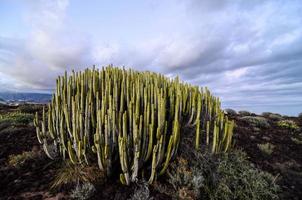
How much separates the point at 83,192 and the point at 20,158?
2283 mm

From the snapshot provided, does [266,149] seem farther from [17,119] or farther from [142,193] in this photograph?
[17,119]

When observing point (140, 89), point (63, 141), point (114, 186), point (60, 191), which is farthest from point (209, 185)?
point (63, 141)

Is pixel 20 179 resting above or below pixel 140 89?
below

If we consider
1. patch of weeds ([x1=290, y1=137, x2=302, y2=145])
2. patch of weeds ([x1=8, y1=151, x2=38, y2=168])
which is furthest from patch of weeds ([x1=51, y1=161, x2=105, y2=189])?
patch of weeds ([x1=290, y1=137, x2=302, y2=145])

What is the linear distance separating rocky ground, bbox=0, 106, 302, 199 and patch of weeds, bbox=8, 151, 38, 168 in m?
0.02

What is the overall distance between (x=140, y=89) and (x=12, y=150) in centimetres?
376

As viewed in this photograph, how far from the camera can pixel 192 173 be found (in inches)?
191

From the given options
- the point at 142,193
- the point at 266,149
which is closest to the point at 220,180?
the point at 142,193

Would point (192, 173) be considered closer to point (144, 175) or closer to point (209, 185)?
point (209, 185)

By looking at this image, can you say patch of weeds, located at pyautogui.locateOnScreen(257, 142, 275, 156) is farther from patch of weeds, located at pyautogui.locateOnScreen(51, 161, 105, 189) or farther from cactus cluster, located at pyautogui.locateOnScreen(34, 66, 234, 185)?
patch of weeds, located at pyautogui.locateOnScreen(51, 161, 105, 189)

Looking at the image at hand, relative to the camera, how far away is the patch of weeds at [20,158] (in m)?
5.52

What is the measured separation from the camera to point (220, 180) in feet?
16.4

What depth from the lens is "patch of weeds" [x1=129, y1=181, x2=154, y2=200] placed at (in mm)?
4121

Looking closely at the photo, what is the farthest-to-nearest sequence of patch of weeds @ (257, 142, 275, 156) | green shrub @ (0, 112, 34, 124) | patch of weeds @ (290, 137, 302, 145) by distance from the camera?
patch of weeds @ (290, 137, 302, 145) < green shrub @ (0, 112, 34, 124) < patch of weeds @ (257, 142, 275, 156)
